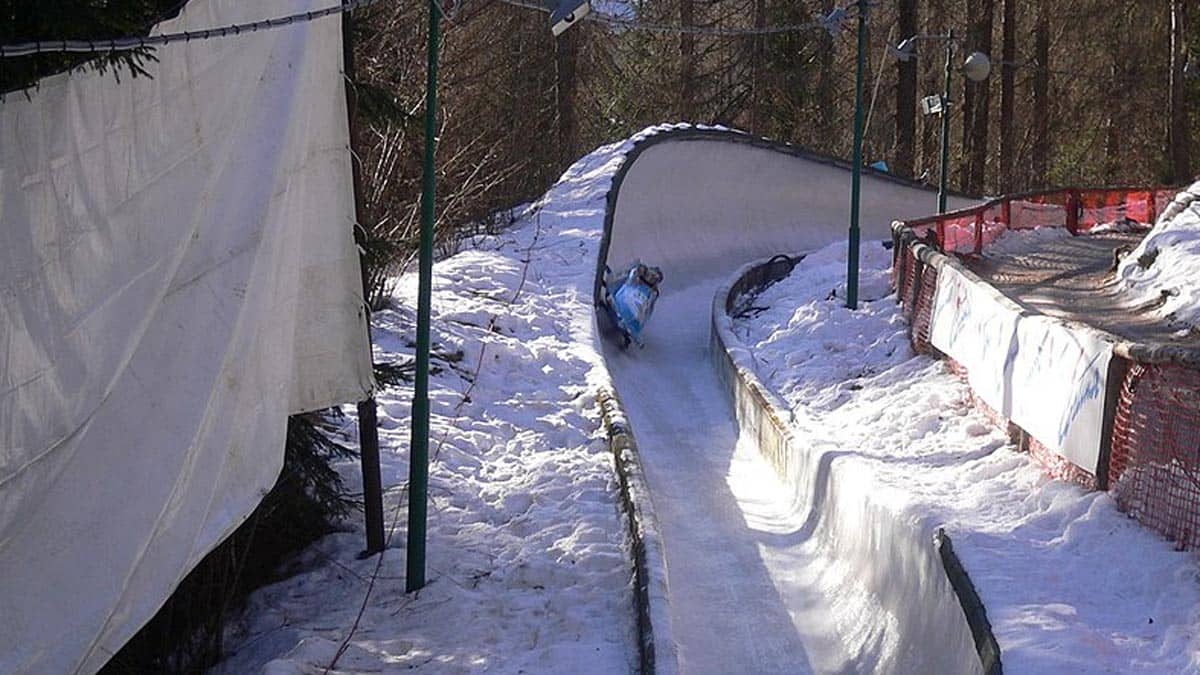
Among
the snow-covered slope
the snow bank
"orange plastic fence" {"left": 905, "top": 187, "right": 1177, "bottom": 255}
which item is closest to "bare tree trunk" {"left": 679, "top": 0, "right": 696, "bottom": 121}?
"orange plastic fence" {"left": 905, "top": 187, "right": 1177, "bottom": 255}

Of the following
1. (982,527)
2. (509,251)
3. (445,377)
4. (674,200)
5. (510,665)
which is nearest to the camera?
(510,665)

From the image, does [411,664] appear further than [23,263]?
Yes

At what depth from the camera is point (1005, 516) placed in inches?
281

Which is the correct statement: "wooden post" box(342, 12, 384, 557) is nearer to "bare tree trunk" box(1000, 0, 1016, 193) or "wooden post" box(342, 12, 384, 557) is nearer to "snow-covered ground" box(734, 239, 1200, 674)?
"snow-covered ground" box(734, 239, 1200, 674)

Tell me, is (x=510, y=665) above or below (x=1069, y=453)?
below

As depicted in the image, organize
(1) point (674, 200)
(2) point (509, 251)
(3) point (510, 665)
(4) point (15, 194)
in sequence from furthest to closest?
(1) point (674, 200) < (2) point (509, 251) < (3) point (510, 665) < (4) point (15, 194)

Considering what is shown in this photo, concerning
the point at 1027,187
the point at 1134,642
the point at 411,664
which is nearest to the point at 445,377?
the point at 411,664

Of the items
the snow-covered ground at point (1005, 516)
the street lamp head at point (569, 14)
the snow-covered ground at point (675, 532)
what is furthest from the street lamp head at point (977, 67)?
the street lamp head at point (569, 14)

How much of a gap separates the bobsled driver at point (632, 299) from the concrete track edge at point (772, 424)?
801mm

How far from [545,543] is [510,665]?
5.35ft

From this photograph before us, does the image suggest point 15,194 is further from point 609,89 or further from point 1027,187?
point 1027,187

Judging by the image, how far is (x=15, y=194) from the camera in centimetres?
396

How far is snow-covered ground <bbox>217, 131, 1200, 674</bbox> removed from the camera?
5973 millimetres

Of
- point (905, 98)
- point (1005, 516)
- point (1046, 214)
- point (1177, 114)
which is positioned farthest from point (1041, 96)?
point (1005, 516)
